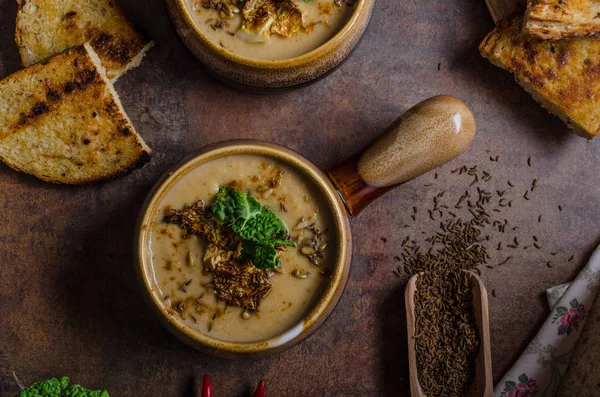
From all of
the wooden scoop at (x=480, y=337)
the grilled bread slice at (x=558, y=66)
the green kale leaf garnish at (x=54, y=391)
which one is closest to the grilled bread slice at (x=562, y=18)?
the grilled bread slice at (x=558, y=66)

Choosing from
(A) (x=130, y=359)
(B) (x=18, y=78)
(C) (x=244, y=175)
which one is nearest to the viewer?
(C) (x=244, y=175)

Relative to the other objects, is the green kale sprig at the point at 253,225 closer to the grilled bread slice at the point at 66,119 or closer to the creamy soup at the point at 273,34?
the creamy soup at the point at 273,34

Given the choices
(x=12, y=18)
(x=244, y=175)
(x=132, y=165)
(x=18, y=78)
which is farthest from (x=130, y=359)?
(x=12, y=18)

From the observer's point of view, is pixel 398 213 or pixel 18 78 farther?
pixel 398 213

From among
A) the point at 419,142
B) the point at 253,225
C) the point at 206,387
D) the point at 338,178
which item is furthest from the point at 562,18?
the point at 206,387

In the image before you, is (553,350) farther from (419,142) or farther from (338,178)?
(338,178)

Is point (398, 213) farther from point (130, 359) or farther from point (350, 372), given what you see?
point (130, 359)
